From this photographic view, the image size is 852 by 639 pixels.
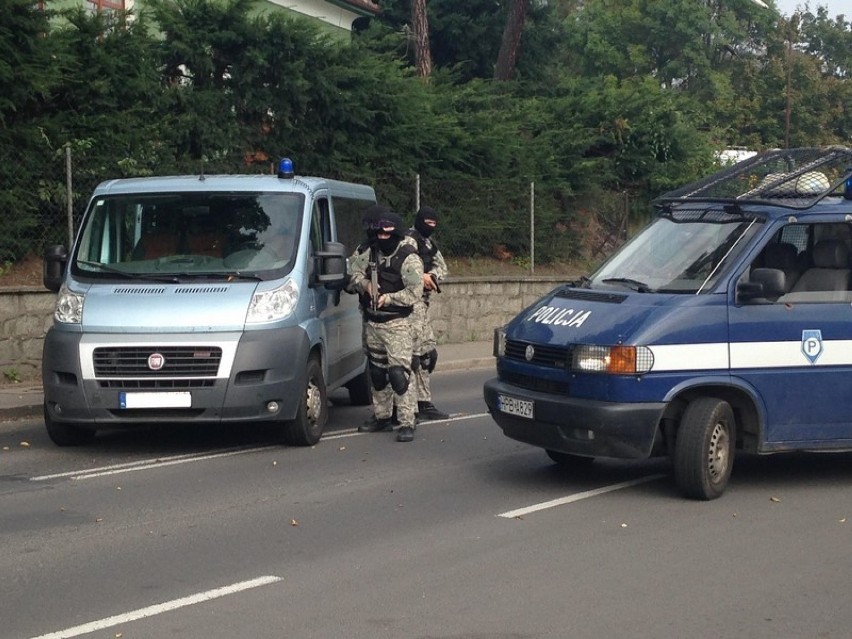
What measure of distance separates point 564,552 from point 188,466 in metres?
3.78

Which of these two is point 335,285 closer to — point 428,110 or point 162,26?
point 162,26

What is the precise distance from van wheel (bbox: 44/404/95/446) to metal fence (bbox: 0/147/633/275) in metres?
5.43

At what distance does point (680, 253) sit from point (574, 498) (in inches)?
71.8

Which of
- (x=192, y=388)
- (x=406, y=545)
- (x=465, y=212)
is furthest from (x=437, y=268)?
(x=465, y=212)

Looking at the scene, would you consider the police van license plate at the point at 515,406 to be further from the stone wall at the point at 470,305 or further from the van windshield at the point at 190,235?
the stone wall at the point at 470,305

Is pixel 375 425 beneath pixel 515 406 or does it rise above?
beneath

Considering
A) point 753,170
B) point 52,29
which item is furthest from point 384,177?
point 753,170

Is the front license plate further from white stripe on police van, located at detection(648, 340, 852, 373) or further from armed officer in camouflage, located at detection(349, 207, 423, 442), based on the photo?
white stripe on police van, located at detection(648, 340, 852, 373)

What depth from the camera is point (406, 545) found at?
7.50m

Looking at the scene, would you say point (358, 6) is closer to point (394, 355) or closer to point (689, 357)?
point (394, 355)

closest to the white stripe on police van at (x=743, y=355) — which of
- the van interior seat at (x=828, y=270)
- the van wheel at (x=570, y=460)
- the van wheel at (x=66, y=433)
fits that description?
the van interior seat at (x=828, y=270)

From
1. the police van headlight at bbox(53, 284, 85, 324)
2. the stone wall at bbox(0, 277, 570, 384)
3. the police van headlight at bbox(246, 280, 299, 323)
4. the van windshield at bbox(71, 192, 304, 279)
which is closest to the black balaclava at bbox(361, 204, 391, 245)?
the van windshield at bbox(71, 192, 304, 279)

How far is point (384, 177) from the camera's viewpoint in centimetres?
2130

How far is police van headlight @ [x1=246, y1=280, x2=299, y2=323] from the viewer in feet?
34.0
